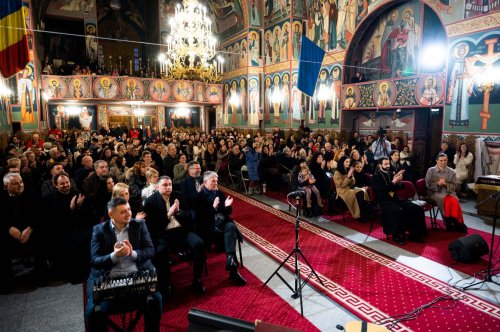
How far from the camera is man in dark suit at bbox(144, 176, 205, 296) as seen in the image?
3.76 m

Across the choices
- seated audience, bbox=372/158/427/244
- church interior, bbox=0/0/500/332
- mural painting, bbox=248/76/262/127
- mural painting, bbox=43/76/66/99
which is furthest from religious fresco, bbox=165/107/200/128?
seated audience, bbox=372/158/427/244

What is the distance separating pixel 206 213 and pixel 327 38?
12987 millimetres

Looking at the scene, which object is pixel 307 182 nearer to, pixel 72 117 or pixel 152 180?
pixel 152 180

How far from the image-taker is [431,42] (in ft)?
35.8

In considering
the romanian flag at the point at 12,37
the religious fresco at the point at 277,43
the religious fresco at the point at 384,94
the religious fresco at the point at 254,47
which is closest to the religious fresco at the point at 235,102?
the religious fresco at the point at 254,47

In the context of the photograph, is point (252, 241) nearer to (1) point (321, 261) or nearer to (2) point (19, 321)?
(1) point (321, 261)

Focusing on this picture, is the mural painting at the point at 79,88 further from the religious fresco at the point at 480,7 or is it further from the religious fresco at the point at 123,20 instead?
the religious fresco at the point at 480,7

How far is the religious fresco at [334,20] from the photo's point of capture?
13188 millimetres

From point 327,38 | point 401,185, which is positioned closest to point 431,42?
point 327,38

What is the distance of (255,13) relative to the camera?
18500mm

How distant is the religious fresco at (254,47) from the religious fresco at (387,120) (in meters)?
7.81

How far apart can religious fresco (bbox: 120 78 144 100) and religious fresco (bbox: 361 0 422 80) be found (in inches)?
508

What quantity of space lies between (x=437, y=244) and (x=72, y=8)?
25.9m

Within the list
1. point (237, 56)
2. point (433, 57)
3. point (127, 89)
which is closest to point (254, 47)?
point (237, 56)
